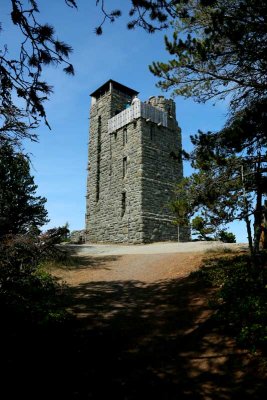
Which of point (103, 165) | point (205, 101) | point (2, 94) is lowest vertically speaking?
point (2, 94)

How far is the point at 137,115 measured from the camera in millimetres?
21719

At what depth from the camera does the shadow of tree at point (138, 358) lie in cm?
436

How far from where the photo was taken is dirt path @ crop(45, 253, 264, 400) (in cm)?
440

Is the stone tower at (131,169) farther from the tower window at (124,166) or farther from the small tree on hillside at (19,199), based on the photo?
the small tree on hillside at (19,199)

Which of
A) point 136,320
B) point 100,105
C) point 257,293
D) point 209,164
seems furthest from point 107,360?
point 100,105

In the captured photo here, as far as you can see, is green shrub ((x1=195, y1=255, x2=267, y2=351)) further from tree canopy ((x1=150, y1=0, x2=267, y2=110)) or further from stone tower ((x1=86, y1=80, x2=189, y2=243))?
stone tower ((x1=86, y1=80, x2=189, y2=243))

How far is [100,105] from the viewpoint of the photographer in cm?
2553

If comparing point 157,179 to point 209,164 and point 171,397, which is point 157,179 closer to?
point 209,164

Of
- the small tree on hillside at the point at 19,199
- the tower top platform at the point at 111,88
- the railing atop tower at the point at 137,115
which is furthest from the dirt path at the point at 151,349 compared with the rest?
the tower top platform at the point at 111,88

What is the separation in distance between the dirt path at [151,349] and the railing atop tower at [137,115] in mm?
15056

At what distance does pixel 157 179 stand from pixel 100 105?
8790mm

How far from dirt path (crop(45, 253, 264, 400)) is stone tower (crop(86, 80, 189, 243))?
1108cm

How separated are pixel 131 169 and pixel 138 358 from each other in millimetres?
16915

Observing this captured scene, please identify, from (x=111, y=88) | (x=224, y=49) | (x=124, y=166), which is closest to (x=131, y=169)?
(x=124, y=166)
